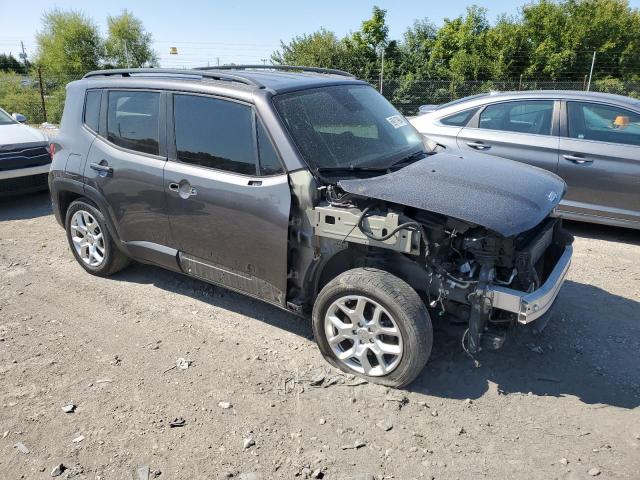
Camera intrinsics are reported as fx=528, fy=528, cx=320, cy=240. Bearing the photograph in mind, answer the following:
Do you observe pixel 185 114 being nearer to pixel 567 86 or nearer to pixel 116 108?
pixel 116 108

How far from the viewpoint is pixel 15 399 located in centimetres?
338

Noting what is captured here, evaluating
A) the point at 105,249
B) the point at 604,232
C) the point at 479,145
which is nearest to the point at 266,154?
the point at 105,249

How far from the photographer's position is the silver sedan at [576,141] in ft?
18.8

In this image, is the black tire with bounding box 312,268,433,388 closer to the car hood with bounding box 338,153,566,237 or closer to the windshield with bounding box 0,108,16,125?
the car hood with bounding box 338,153,566,237

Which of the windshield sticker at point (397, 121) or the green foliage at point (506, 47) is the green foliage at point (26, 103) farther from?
the windshield sticker at point (397, 121)

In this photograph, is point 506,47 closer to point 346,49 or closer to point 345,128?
point 346,49

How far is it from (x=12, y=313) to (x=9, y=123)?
5.42m

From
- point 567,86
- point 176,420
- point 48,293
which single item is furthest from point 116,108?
point 567,86

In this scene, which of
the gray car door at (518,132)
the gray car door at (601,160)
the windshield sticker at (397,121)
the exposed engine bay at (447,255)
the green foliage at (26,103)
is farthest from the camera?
the green foliage at (26,103)

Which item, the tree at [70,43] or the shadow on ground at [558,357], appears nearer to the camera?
the shadow on ground at [558,357]

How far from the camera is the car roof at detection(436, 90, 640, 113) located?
232 inches

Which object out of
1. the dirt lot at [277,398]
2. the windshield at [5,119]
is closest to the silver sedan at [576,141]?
the dirt lot at [277,398]

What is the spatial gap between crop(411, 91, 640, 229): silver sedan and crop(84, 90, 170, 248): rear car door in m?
3.02

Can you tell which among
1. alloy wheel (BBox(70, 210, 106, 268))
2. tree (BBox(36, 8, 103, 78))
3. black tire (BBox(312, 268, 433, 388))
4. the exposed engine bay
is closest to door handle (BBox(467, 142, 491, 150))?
the exposed engine bay
